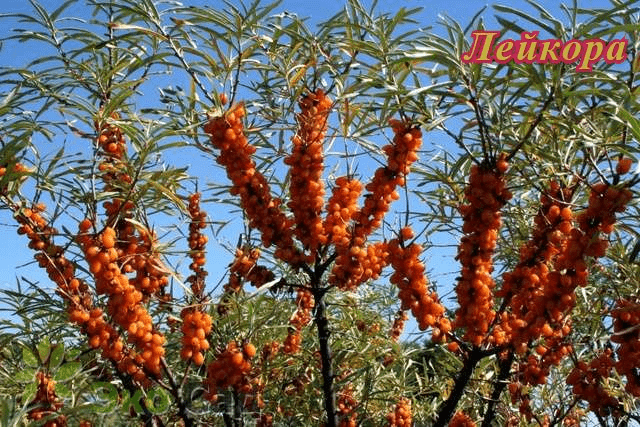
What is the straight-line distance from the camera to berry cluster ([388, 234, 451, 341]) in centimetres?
147

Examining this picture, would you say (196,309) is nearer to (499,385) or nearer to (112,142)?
(112,142)

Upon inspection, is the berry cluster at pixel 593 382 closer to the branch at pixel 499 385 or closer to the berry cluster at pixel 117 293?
the branch at pixel 499 385

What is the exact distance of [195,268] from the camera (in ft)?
6.29

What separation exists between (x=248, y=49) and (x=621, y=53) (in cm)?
89

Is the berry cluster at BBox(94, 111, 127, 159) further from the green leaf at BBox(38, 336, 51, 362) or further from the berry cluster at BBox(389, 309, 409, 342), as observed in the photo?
the berry cluster at BBox(389, 309, 409, 342)

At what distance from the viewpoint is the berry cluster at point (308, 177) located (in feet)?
5.41

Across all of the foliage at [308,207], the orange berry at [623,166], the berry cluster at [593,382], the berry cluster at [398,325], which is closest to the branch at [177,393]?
the foliage at [308,207]

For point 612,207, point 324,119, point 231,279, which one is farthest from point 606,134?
point 231,279

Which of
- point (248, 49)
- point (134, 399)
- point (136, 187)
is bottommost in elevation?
point (134, 399)

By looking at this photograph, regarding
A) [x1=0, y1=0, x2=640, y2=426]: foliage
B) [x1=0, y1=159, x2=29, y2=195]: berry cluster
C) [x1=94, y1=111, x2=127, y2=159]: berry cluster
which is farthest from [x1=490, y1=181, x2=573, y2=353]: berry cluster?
[x1=0, y1=159, x2=29, y2=195]: berry cluster

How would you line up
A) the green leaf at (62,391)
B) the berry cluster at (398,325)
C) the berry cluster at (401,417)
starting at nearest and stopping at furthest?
the green leaf at (62,391)
the berry cluster at (401,417)
the berry cluster at (398,325)

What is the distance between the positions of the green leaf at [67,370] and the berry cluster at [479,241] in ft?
3.16

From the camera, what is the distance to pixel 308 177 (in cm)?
166

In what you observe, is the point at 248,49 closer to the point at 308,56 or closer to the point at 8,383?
the point at 308,56
